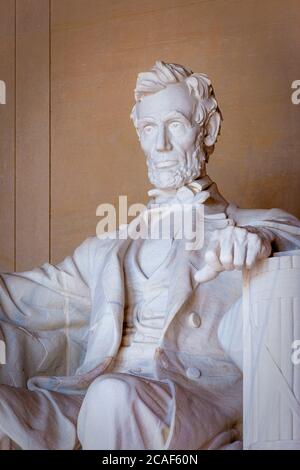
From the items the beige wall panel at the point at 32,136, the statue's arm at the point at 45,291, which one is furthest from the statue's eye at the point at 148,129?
the beige wall panel at the point at 32,136

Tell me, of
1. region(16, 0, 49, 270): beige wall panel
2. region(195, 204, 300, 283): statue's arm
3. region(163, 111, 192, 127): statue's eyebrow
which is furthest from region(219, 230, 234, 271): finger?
region(16, 0, 49, 270): beige wall panel

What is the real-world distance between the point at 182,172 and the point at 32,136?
141 cm

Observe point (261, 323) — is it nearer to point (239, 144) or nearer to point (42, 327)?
point (42, 327)

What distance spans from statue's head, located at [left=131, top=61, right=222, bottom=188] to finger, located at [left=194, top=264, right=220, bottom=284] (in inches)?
28.1

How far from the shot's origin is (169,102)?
641cm

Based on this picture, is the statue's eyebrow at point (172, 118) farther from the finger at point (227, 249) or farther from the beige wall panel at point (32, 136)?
the beige wall panel at point (32, 136)

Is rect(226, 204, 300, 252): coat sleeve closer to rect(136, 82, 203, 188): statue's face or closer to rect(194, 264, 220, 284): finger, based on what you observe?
rect(136, 82, 203, 188): statue's face

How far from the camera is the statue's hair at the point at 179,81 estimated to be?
6.44m

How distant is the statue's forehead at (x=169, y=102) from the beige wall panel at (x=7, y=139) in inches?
52.9

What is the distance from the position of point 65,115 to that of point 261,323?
227cm

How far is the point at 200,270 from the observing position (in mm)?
5785

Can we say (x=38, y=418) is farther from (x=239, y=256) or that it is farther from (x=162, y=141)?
(x=162, y=141)

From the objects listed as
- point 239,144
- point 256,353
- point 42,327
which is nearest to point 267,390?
point 256,353
